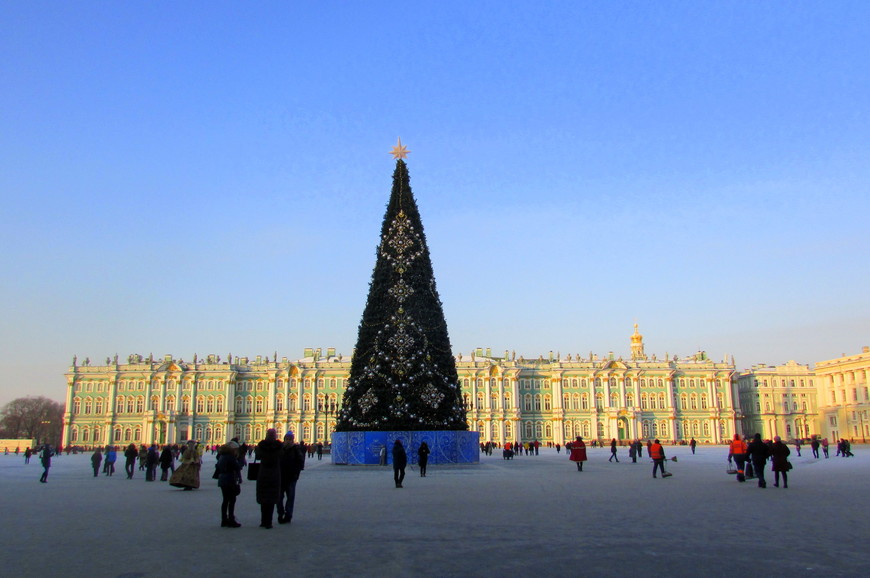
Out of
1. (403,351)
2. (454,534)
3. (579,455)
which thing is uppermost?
(403,351)

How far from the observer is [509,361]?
92.1m

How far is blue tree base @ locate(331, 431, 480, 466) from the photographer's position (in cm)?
2927

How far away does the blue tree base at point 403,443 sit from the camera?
29.3m

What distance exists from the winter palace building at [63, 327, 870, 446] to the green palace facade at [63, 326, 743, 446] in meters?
0.12

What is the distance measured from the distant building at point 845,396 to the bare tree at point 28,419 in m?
107

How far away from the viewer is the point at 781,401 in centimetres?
9612

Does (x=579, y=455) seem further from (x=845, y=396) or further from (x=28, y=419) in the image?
(x=28, y=419)

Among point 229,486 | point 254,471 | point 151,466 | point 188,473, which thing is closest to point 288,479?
point 254,471

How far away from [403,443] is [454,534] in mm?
20057

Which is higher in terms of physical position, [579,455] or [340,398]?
[340,398]

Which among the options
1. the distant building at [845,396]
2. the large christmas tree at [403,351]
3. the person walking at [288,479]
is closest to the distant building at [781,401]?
the distant building at [845,396]

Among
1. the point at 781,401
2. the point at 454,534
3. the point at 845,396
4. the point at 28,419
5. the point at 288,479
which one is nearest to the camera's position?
the point at 454,534

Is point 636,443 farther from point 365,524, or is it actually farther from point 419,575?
point 419,575

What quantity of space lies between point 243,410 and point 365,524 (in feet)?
259
